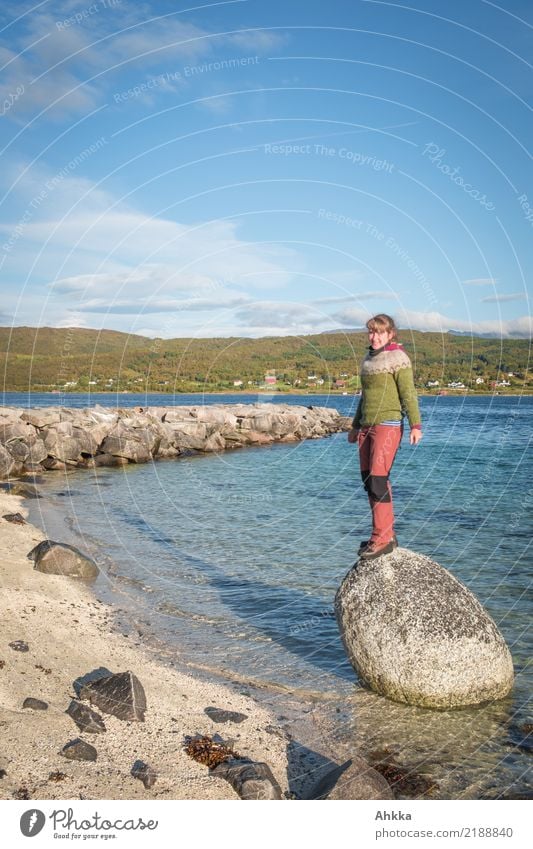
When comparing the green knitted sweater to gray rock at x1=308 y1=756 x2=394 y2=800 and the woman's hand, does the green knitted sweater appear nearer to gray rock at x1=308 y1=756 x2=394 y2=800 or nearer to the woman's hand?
the woman's hand

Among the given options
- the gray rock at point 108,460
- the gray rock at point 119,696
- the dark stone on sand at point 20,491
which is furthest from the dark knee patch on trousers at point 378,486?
the gray rock at point 108,460

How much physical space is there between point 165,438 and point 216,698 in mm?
A: 41532

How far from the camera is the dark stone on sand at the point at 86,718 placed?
24.7 ft

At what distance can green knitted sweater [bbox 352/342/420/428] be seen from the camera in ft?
29.2

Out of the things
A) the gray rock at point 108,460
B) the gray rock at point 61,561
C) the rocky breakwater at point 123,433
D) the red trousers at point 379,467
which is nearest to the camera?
the red trousers at point 379,467

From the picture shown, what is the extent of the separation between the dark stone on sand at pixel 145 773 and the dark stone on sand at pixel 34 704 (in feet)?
5.22

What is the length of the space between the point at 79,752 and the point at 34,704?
51.4 inches

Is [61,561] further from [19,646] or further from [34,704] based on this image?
[34,704]

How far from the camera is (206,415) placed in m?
57.8

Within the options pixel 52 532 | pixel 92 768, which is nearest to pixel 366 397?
pixel 92 768

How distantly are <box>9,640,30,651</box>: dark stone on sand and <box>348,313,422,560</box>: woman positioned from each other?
18.8ft

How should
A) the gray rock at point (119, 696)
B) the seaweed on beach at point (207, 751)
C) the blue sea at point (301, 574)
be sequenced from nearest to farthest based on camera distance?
the seaweed on beach at point (207, 751) < the gray rock at point (119, 696) < the blue sea at point (301, 574)

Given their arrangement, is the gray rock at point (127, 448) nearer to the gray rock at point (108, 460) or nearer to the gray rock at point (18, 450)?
the gray rock at point (108, 460)

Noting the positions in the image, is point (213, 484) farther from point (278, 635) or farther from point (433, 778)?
point (433, 778)
